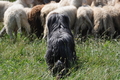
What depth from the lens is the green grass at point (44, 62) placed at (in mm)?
5027

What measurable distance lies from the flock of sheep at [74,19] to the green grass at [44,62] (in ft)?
1.76

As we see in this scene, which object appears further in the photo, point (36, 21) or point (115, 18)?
point (36, 21)

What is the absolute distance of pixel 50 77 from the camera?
5.16m

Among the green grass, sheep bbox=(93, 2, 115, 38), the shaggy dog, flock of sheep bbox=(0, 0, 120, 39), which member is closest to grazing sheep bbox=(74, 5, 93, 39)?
flock of sheep bbox=(0, 0, 120, 39)

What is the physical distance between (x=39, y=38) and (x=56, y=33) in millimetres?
2391

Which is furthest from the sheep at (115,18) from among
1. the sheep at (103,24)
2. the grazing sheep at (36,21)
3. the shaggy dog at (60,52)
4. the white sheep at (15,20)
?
the shaggy dog at (60,52)

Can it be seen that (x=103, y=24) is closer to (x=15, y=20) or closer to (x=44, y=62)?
(x=15, y=20)

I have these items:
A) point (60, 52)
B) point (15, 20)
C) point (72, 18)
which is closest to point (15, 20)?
point (15, 20)

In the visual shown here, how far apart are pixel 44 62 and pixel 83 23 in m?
2.40

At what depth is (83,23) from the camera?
8.27 meters

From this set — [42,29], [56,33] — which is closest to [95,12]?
[42,29]

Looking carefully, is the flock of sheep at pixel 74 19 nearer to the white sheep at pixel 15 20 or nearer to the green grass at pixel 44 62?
the white sheep at pixel 15 20

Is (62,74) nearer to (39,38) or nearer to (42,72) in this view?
(42,72)

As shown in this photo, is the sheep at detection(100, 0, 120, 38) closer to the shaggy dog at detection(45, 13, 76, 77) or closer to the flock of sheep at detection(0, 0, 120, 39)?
the flock of sheep at detection(0, 0, 120, 39)
